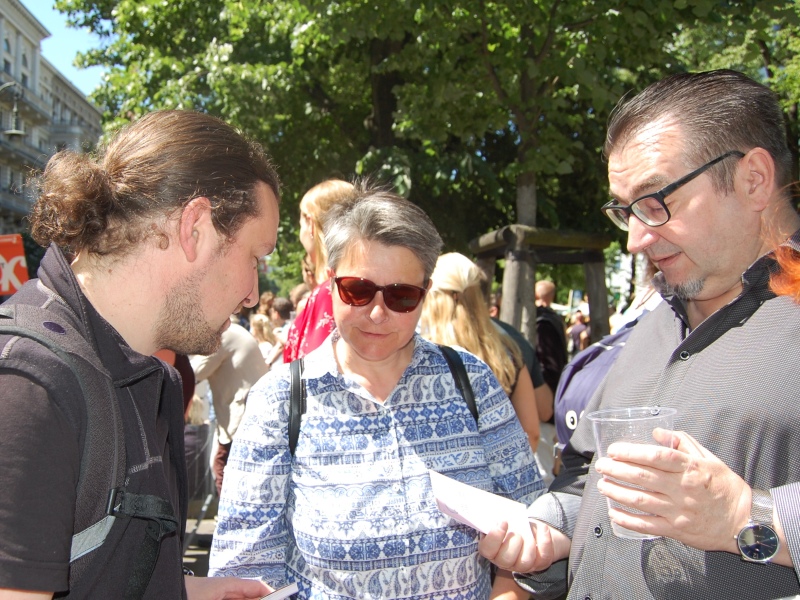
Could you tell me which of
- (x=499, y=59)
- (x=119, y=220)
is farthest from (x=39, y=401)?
(x=499, y=59)

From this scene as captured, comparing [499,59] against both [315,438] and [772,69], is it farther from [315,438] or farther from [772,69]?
[772,69]

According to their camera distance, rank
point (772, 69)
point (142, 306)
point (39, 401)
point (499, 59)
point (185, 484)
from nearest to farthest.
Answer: point (39, 401) < point (142, 306) < point (185, 484) < point (499, 59) < point (772, 69)

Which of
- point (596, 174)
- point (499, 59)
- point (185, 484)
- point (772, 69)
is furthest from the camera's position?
point (772, 69)

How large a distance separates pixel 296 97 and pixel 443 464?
409 inches

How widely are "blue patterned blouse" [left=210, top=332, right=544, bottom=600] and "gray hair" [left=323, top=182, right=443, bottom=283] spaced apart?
428mm

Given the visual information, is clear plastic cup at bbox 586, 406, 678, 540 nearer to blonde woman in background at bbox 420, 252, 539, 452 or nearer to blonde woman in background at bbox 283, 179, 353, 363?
blonde woman in background at bbox 283, 179, 353, 363

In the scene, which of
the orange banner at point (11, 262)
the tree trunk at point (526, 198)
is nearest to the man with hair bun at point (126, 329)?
the tree trunk at point (526, 198)

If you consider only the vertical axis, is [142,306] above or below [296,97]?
below

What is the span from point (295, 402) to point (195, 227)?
80cm

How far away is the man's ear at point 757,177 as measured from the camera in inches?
73.2

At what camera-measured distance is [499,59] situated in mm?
7215

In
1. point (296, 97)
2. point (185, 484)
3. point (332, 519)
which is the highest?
point (296, 97)

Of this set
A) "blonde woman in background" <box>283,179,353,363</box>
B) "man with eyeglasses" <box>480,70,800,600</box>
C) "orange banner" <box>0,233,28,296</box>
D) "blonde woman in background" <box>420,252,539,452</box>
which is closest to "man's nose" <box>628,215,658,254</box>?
"man with eyeglasses" <box>480,70,800,600</box>

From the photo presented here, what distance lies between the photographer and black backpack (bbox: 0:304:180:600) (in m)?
1.25
